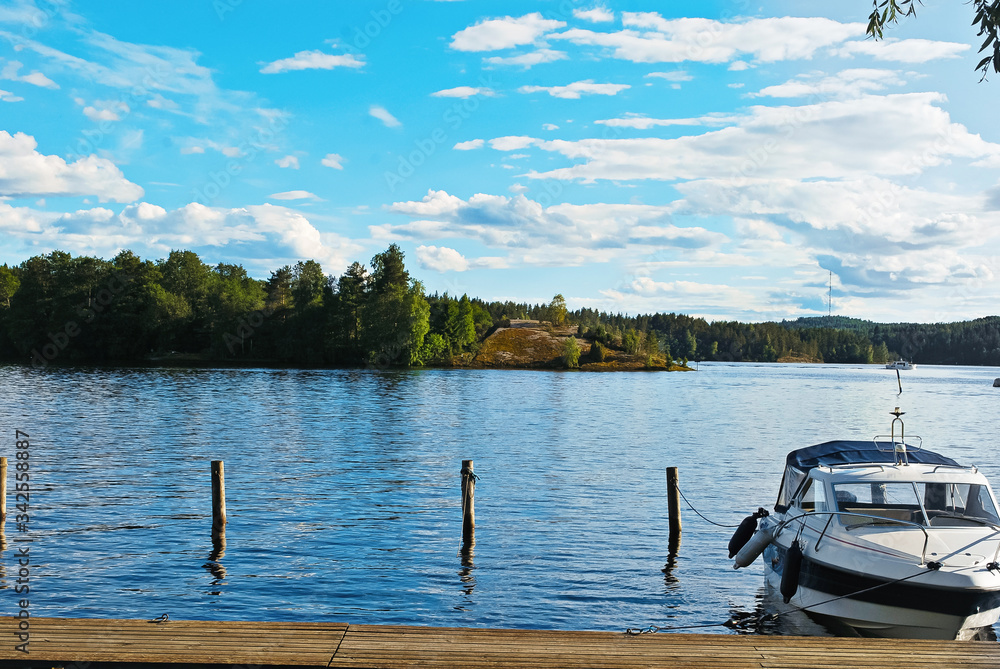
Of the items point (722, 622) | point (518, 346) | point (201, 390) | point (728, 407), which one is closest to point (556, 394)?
point (728, 407)

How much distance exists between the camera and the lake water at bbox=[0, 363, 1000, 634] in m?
15.5

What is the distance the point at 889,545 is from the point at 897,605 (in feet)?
3.12

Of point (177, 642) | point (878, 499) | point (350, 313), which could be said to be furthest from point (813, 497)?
point (350, 313)

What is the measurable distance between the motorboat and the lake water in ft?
4.87

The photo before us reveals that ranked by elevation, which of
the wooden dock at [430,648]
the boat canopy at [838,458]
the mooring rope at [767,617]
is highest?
the boat canopy at [838,458]

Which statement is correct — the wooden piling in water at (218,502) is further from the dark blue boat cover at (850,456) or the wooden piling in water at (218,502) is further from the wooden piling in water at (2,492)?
the dark blue boat cover at (850,456)

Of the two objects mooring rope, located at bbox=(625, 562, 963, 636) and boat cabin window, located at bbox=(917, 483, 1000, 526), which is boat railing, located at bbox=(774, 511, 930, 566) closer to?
mooring rope, located at bbox=(625, 562, 963, 636)

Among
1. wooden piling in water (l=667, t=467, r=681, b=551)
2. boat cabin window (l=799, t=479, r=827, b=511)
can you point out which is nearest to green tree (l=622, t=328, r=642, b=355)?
wooden piling in water (l=667, t=467, r=681, b=551)

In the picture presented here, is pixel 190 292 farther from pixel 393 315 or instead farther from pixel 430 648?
pixel 430 648

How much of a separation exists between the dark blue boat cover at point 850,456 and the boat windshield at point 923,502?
853 mm

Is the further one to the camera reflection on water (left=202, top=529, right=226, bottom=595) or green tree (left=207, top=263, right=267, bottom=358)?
green tree (left=207, top=263, right=267, bottom=358)

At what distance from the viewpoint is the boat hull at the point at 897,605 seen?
466 inches

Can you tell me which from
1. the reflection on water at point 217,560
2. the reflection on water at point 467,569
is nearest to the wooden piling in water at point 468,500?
the reflection on water at point 467,569

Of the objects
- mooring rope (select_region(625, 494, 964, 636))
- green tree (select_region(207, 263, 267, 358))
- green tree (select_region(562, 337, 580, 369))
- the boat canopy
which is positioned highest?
green tree (select_region(207, 263, 267, 358))
